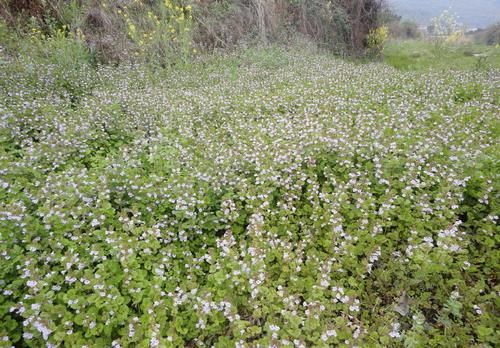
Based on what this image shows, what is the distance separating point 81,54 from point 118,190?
7014mm

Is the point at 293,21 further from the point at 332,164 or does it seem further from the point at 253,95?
the point at 332,164

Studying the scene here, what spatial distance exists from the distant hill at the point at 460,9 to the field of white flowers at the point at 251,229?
1740 centimetres

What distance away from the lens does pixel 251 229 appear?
9.82 ft

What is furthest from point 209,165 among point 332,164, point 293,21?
point 293,21

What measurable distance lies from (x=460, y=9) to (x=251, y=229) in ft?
75.8

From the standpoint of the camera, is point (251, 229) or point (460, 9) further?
point (460, 9)

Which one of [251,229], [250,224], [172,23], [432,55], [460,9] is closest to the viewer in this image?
[251,229]

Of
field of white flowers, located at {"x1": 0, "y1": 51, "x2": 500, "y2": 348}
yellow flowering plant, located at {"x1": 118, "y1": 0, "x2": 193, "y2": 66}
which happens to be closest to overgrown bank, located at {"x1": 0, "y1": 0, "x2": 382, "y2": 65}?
yellow flowering plant, located at {"x1": 118, "y1": 0, "x2": 193, "y2": 66}

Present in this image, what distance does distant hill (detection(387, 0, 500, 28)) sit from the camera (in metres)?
18.6

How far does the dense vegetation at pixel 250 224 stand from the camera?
2.40 meters

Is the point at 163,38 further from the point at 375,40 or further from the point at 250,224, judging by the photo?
the point at 375,40

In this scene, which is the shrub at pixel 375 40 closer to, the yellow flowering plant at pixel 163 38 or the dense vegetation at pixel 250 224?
the yellow flowering plant at pixel 163 38

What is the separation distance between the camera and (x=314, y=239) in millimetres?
3164

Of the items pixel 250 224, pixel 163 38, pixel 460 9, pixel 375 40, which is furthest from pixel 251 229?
pixel 460 9
